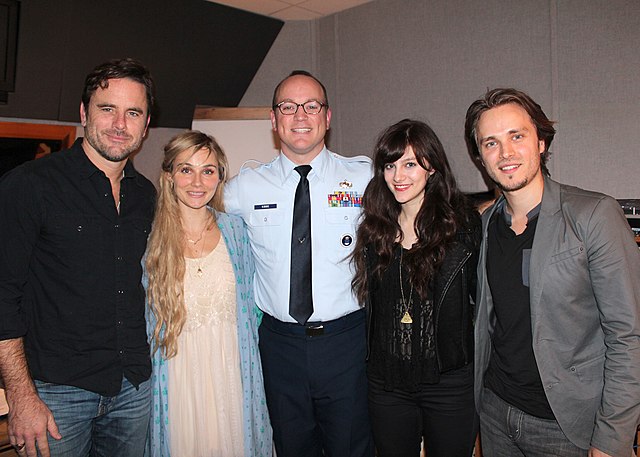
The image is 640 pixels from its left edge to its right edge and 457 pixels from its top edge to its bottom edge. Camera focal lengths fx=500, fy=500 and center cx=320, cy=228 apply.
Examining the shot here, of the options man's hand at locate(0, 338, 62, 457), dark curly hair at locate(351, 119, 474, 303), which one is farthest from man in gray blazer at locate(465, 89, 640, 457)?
man's hand at locate(0, 338, 62, 457)

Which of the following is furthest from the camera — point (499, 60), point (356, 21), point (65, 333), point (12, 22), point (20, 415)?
point (356, 21)

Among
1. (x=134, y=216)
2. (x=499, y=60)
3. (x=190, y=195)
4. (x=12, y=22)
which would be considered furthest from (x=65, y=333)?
(x=499, y=60)

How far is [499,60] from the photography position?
3547mm

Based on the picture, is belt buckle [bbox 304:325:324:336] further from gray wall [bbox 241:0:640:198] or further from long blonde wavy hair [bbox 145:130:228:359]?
gray wall [bbox 241:0:640:198]

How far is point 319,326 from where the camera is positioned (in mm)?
2184

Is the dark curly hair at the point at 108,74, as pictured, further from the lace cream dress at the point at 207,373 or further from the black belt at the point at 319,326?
the black belt at the point at 319,326

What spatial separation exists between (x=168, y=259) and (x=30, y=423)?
75cm

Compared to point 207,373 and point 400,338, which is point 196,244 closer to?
point 207,373

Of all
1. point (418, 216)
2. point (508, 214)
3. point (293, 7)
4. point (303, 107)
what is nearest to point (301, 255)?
point (418, 216)

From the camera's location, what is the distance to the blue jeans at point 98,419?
1792 mm

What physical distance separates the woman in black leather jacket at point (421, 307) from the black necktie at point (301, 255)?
275 mm

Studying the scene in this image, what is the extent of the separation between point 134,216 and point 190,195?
269 mm

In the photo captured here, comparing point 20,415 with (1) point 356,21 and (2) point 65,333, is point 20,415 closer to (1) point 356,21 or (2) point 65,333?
(2) point 65,333

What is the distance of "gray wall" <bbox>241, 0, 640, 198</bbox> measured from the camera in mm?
3064
